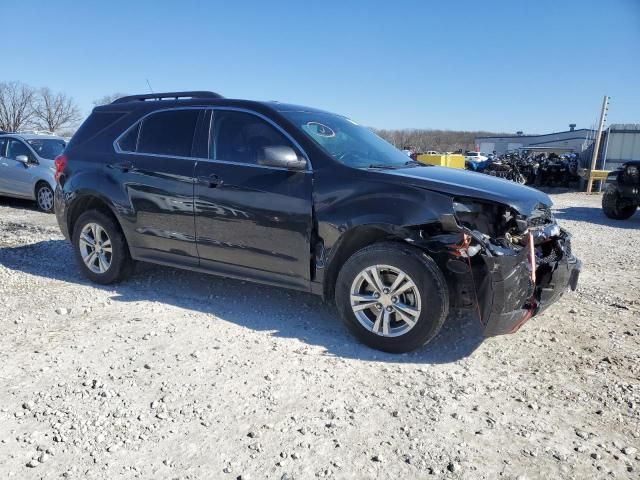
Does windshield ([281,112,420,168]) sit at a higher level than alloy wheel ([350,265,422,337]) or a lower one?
higher

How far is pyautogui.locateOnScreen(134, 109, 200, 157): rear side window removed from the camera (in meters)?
4.63

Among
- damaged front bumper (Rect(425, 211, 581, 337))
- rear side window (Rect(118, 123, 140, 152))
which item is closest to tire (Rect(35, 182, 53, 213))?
rear side window (Rect(118, 123, 140, 152))

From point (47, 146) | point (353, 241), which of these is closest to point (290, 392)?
point (353, 241)

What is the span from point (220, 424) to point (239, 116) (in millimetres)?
2643

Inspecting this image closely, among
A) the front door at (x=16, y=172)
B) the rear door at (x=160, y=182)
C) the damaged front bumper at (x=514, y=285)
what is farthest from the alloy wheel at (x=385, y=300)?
the front door at (x=16, y=172)

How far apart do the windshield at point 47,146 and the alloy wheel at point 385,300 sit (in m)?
9.53

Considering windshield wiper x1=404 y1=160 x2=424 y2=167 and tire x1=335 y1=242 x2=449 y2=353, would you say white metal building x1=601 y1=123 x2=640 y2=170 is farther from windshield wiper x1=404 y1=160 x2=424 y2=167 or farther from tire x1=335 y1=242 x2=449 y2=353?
tire x1=335 y1=242 x2=449 y2=353

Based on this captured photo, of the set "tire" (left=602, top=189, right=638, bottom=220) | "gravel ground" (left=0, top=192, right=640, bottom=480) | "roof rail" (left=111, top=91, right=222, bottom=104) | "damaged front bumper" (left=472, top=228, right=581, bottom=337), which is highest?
"roof rail" (left=111, top=91, right=222, bottom=104)

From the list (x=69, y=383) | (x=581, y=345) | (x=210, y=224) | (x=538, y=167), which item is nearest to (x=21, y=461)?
(x=69, y=383)

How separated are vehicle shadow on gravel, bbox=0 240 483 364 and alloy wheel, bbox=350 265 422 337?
220 millimetres

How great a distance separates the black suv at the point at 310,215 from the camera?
348 cm

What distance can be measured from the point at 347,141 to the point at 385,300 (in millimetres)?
1560

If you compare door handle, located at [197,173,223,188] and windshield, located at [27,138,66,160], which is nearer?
door handle, located at [197,173,223,188]

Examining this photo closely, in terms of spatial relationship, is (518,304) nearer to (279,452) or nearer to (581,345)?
(581,345)
